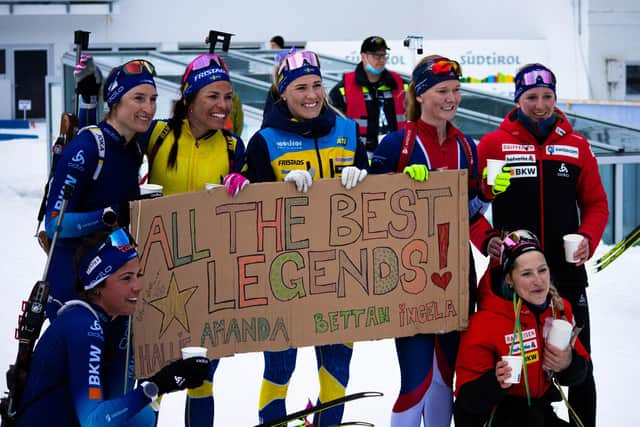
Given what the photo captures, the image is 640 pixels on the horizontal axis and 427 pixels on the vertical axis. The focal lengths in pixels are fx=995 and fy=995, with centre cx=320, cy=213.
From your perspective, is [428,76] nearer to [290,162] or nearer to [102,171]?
[290,162]

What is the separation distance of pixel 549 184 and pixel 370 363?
2.22m

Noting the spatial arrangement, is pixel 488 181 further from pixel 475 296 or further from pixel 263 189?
pixel 263 189

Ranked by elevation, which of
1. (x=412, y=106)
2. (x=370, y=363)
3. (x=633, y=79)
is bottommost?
(x=370, y=363)

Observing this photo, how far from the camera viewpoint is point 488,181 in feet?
12.3

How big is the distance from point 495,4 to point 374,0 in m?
3.62

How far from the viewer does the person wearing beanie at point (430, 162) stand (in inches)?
150

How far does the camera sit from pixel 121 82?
3.65 meters

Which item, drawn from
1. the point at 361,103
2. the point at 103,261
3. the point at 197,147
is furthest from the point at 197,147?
the point at 361,103

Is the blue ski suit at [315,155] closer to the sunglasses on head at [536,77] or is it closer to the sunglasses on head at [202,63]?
the sunglasses on head at [202,63]

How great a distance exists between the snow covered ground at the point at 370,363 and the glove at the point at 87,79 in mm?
1726

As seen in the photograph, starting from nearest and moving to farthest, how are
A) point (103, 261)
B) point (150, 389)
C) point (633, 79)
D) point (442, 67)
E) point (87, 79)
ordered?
point (150, 389), point (103, 261), point (442, 67), point (87, 79), point (633, 79)

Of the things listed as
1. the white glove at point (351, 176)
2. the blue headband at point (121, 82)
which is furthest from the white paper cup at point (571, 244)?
the blue headband at point (121, 82)

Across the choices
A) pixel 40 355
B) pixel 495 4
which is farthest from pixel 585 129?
pixel 495 4

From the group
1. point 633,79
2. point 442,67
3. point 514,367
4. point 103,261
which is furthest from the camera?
point 633,79
